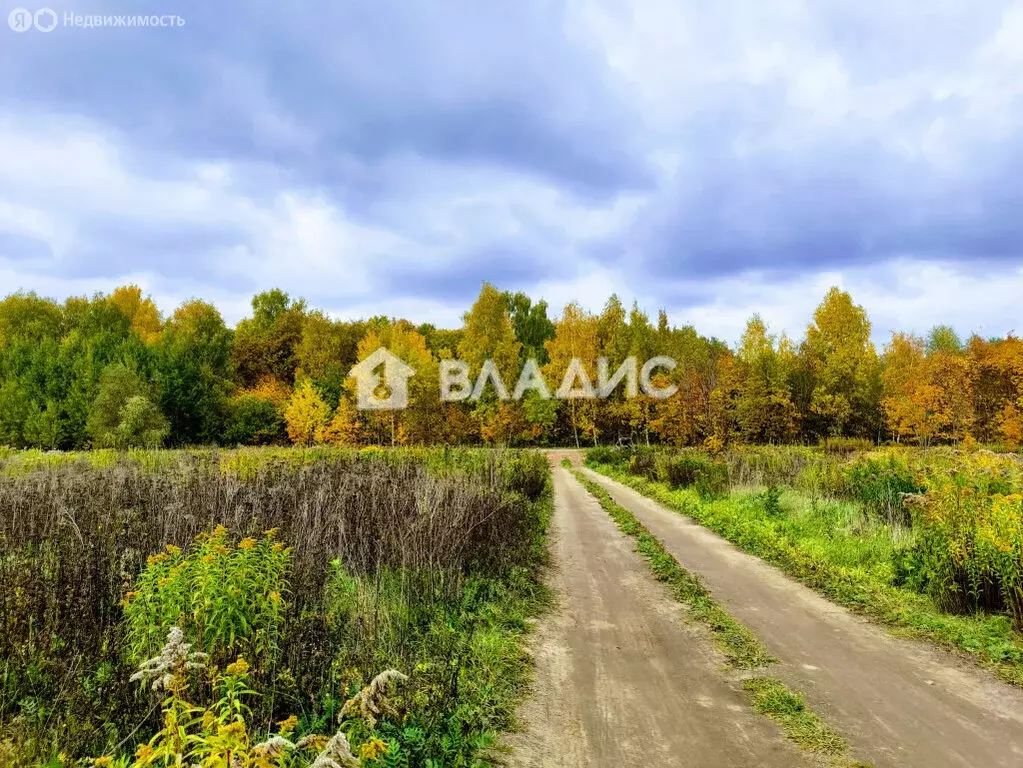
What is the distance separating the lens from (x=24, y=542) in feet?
21.4

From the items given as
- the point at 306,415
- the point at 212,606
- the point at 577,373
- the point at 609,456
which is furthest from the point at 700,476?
the point at 306,415

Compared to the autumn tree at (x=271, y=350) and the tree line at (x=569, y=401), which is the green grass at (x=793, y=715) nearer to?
the tree line at (x=569, y=401)

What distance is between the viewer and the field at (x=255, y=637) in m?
2.88

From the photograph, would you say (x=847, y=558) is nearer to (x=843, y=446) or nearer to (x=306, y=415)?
(x=843, y=446)

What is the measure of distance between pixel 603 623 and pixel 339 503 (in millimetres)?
3953

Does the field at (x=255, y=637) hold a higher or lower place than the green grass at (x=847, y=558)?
higher

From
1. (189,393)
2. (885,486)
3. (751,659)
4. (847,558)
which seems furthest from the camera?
(189,393)

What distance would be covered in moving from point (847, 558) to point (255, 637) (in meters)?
8.47

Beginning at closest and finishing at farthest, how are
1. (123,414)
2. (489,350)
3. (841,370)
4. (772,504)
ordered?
(772,504) → (123,414) → (841,370) → (489,350)

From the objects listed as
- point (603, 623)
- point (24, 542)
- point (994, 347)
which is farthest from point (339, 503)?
point (994, 347)

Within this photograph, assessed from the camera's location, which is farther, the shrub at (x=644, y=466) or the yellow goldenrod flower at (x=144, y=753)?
the shrub at (x=644, y=466)

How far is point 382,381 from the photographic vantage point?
1515 inches

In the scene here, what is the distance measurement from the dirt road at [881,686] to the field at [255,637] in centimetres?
242

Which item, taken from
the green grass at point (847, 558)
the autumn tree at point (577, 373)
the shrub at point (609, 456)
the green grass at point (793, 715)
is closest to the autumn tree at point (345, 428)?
the autumn tree at point (577, 373)
